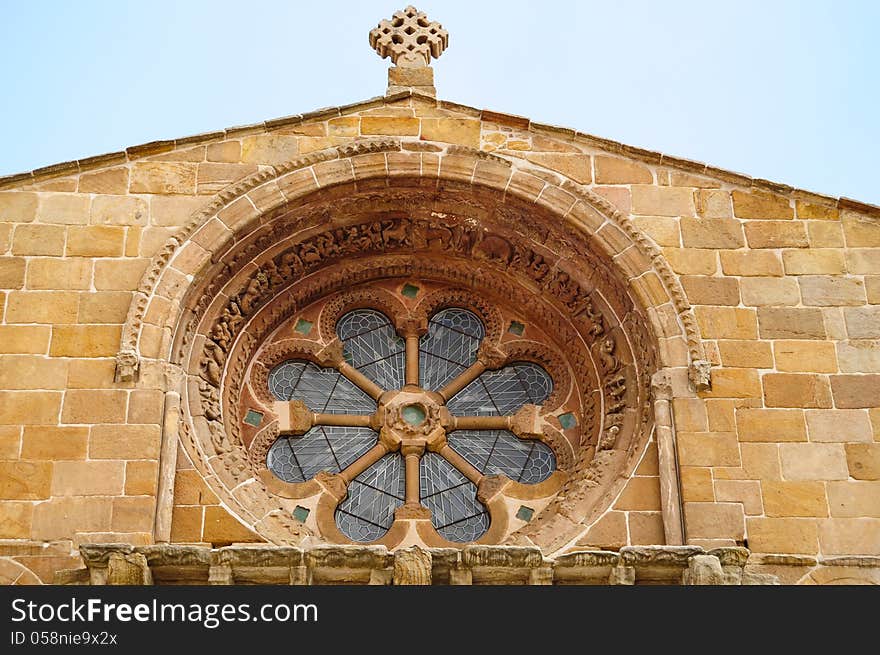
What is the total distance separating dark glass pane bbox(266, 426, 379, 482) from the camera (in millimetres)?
15305

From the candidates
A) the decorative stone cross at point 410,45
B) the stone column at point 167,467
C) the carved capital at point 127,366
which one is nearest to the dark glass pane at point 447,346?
the decorative stone cross at point 410,45

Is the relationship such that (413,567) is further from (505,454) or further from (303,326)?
(303,326)

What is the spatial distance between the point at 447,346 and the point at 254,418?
1.86 m

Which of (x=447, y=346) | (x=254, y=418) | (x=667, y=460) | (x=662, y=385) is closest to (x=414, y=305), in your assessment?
(x=447, y=346)

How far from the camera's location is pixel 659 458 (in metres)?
14.3

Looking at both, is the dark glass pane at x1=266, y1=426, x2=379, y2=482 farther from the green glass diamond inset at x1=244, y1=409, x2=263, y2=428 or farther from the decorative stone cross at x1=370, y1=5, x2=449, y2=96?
the decorative stone cross at x1=370, y1=5, x2=449, y2=96

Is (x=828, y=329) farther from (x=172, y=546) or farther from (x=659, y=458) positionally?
(x=172, y=546)

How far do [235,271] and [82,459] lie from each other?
2369 millimetres

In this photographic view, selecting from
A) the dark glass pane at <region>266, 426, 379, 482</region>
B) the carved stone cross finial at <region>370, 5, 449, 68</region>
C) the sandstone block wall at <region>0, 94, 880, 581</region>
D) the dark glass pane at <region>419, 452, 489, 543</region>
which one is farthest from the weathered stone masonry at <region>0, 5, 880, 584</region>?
the dark glass pane at <region>419, 452, 489, 543</region>

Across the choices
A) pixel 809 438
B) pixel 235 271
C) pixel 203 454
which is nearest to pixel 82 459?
pixel 203 454

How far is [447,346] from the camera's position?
1625 cm

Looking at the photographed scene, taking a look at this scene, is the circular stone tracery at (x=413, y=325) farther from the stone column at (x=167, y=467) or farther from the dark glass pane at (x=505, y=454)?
the stone column at (x=167, y=467)
